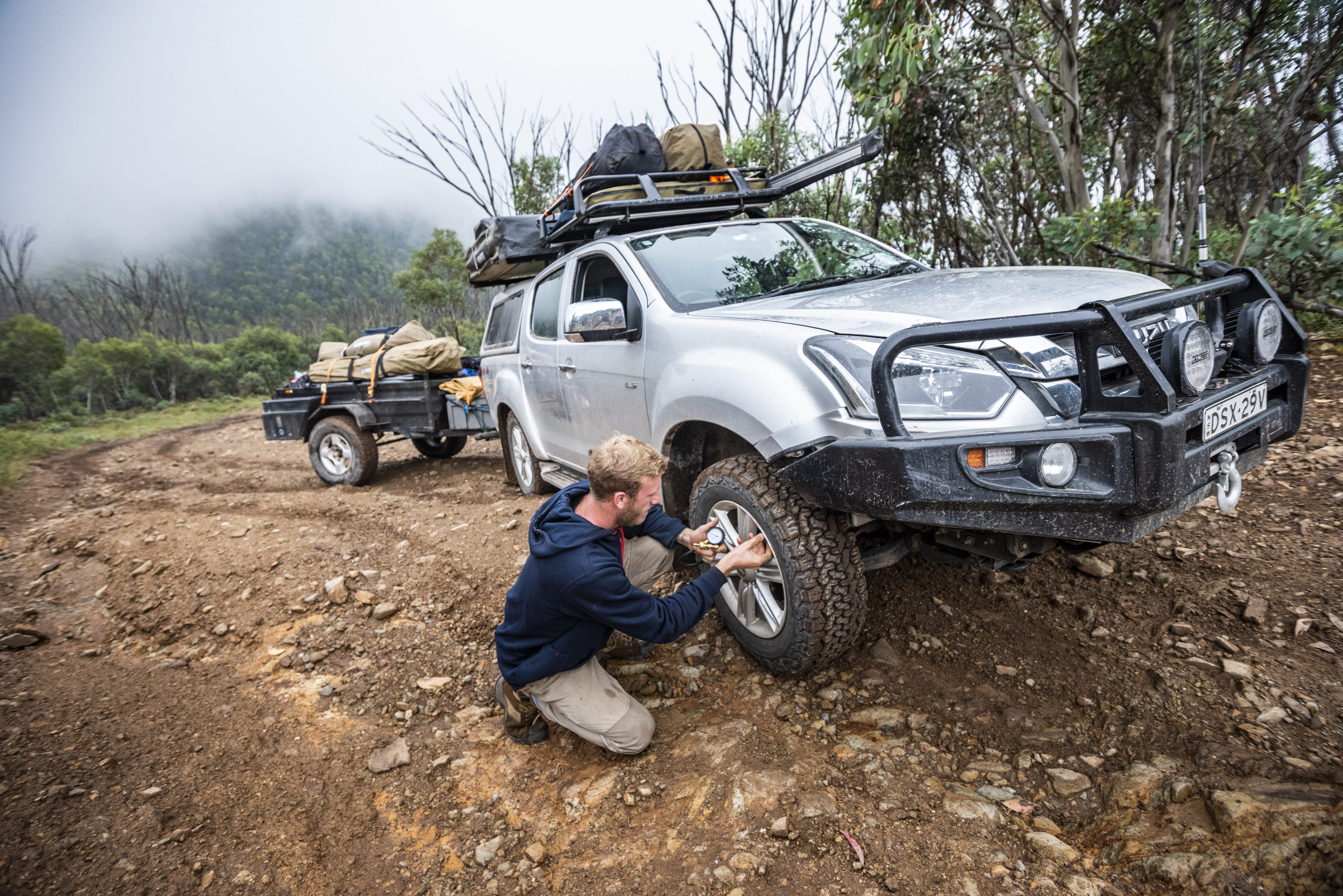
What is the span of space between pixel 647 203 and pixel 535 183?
9.95 m

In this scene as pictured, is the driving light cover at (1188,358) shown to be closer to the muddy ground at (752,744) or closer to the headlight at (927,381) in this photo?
the headlight at (927,381)

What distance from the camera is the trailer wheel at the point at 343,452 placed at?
656cm

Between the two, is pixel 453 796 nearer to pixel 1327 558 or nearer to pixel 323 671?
pixel 323 671

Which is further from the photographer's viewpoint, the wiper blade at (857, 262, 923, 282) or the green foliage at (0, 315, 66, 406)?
the green foliage at (0, 315, 66, 406)

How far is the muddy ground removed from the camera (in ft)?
5.76

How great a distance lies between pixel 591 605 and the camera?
2.12 m

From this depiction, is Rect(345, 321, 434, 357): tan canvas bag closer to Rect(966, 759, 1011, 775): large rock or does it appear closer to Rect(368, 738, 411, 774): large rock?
Rect(368, 738, 411, 774): large rock

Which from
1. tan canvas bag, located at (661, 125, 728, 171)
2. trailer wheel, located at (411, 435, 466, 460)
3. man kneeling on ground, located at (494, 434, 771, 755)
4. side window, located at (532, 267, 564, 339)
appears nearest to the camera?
man kneeling on ground, located at (494, 434, 771, 755)

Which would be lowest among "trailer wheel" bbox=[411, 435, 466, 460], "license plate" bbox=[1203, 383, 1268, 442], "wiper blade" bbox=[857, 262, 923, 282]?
"trailer wheel" bbox=[411, 435, 466, 460]

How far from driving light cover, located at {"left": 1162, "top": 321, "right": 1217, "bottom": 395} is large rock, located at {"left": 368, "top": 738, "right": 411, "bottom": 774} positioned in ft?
8.92

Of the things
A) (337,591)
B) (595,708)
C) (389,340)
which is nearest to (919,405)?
(595,708)

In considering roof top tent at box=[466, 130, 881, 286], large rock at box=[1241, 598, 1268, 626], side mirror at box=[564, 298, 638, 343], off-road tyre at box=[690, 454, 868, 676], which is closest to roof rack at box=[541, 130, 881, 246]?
roof top tent at box=[466, 130, 881, 286]

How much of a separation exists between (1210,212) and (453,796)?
12906 millimetres

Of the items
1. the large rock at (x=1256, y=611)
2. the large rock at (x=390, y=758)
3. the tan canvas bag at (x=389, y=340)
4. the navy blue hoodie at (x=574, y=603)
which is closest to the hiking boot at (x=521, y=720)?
the navy blue hoodie at (x=574, y=603)
